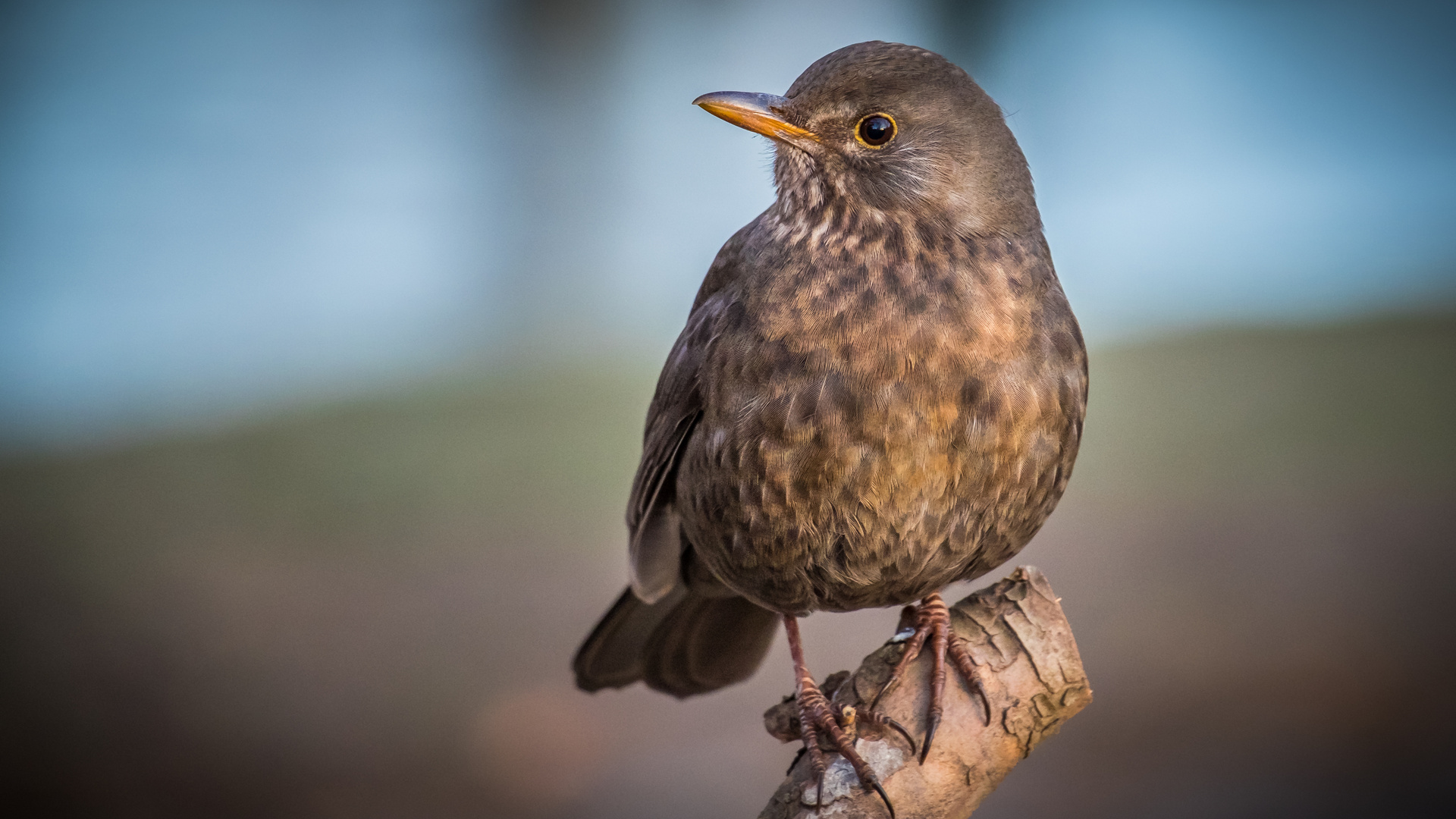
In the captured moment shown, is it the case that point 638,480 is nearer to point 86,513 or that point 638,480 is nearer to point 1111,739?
point 1111,739

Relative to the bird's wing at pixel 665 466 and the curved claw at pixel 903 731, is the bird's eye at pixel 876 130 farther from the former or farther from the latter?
the curved claw at pixel 903 731

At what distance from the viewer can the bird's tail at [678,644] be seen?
2.54 meters

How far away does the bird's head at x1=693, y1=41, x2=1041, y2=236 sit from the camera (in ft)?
6.11

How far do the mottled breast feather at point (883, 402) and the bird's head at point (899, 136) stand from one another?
0.15 ft

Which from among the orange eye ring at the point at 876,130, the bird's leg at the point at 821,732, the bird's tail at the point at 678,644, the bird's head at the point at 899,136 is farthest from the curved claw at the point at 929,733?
the orange eye ring at the point at 876,130

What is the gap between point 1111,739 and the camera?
12.9 ft

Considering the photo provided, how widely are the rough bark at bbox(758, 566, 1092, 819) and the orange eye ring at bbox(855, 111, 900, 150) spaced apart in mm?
932

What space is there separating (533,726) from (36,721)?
76.9 inches

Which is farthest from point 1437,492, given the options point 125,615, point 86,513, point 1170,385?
point 86,513

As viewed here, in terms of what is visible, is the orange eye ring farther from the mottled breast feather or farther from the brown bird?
the mottled breast feather

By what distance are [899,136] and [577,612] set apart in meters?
3.21

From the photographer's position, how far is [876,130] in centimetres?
189

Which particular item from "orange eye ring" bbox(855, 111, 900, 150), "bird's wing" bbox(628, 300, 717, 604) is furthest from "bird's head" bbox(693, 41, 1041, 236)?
"bird's wing" bbox(628, 300, 717, 604)

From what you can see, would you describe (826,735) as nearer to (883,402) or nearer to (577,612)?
(883,402)
